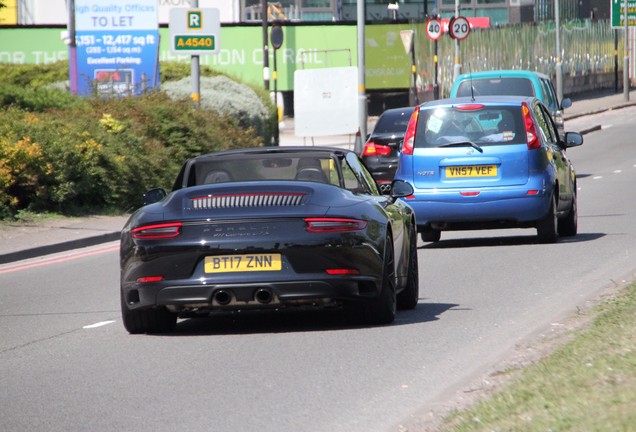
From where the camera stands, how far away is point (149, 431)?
690cm

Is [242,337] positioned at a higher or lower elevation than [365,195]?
lower

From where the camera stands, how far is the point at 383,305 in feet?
33.2

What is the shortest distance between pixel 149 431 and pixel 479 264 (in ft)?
26.3

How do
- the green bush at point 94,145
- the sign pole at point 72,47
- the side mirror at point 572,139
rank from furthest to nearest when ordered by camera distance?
the sign pole at point 72,47 < the green bush at point 94,145 < the side mirror at point 572,139

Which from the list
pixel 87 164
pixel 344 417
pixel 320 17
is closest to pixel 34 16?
pixel 320 17

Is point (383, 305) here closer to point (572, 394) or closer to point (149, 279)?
point (149, 279)

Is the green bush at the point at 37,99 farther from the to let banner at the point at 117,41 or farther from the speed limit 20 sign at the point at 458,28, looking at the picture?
the speed limit 20 sign at the point at 458,28

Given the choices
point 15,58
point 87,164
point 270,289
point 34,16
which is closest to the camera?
point 270,289

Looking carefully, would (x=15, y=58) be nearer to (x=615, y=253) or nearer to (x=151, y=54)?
(x=151, y=54)

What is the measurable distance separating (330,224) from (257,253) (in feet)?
1.71

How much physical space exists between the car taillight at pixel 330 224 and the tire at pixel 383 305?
46 cm

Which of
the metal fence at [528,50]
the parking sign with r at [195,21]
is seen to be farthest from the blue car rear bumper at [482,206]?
the metal fence at [528,50]

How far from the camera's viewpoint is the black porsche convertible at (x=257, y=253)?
9.59m

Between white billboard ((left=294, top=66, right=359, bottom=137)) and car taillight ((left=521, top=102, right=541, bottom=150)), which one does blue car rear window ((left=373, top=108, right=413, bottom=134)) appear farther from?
car taillight ((left=521, top=102, right=541, bottom=150))
